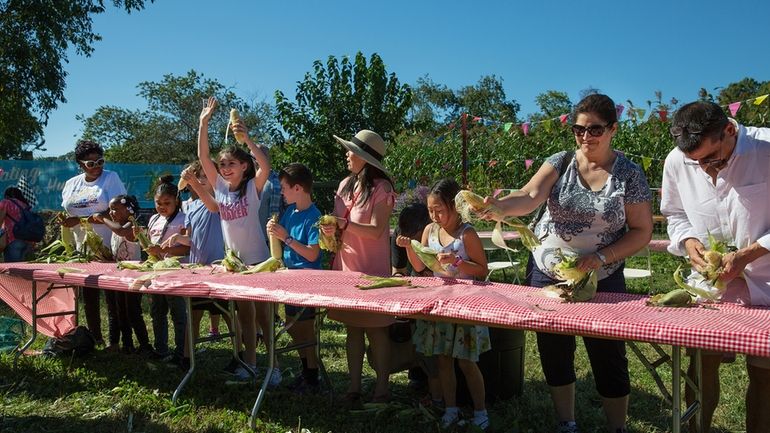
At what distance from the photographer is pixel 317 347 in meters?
4.46

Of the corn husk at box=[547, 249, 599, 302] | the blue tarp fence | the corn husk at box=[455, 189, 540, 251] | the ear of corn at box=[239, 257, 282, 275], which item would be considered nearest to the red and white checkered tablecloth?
the corn husk at box=[547, 249, 599, 302]

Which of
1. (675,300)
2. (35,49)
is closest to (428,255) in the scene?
A: (675,300)

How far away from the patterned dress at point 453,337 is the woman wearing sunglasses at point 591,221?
1.74 ft

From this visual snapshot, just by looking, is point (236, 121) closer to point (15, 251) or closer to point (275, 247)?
point (275, 247)

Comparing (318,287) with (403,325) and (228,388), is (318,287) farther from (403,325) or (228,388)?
(228,388)

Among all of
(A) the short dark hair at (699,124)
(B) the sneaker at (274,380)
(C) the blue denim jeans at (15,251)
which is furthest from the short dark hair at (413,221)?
(C) the blue denim jeans at (15,251)

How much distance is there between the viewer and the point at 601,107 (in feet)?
9.42

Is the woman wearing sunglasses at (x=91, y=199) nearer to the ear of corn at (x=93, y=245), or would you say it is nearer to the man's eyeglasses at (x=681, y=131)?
the ear of corn at (x=93, y=245)

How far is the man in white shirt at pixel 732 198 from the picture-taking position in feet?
8.17

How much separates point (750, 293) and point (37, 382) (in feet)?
16.2

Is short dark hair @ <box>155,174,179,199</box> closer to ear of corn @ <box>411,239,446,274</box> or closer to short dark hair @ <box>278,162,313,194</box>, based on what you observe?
short dark hair @ <box>278,162,313,194</box>

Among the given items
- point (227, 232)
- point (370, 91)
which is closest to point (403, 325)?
point (227, 232)

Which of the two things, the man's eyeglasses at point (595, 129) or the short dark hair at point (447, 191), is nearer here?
the man's eyeglasses at point (595, 129)

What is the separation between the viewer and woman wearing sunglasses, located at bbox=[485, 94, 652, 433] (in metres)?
2.92
